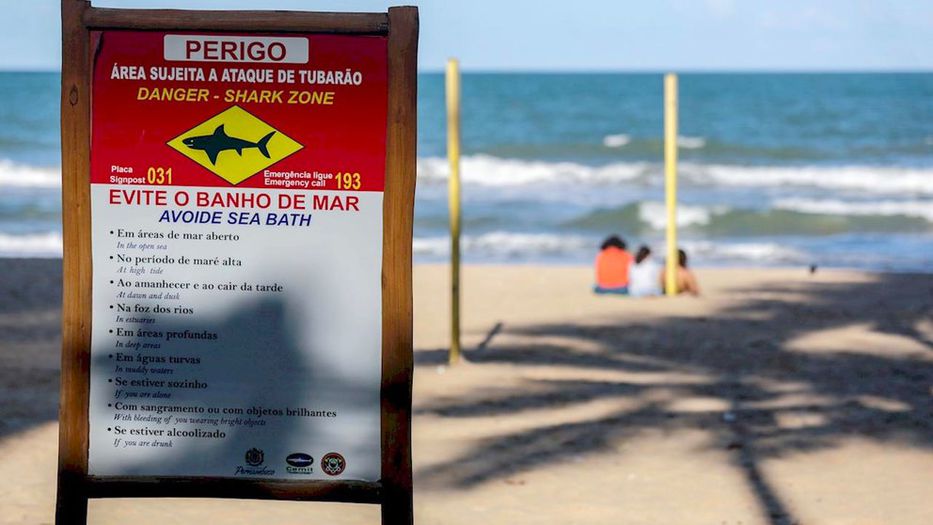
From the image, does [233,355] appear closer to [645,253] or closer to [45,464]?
[45,464]

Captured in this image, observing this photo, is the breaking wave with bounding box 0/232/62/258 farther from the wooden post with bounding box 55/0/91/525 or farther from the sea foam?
the wooden post with bounding box 55/0/91/525

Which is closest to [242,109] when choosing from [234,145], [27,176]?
[234,145]

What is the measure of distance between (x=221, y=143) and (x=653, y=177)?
31.5m

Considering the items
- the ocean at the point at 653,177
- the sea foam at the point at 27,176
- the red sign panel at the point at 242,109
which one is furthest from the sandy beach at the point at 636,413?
the sea foam at the point at 27,176

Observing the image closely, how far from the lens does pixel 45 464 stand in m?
6.66

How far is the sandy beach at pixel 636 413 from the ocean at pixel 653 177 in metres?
7.33

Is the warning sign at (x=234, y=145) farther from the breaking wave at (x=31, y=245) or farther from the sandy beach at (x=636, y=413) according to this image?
the breaking wave at (x=31, y=245)

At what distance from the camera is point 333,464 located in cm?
397

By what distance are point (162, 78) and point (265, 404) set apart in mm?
951

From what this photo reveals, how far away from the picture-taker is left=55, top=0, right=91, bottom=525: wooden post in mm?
3939

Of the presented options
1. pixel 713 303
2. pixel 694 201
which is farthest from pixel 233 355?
pixel 694 201

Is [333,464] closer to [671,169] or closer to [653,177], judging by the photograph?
[671,169]

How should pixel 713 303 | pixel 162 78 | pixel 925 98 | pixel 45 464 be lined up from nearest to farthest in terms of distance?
pixel 162 78 < pixel 45 464 < pixel 713 303 < pixel 925 98

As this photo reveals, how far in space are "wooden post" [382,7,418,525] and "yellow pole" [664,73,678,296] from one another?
28.4 feet
